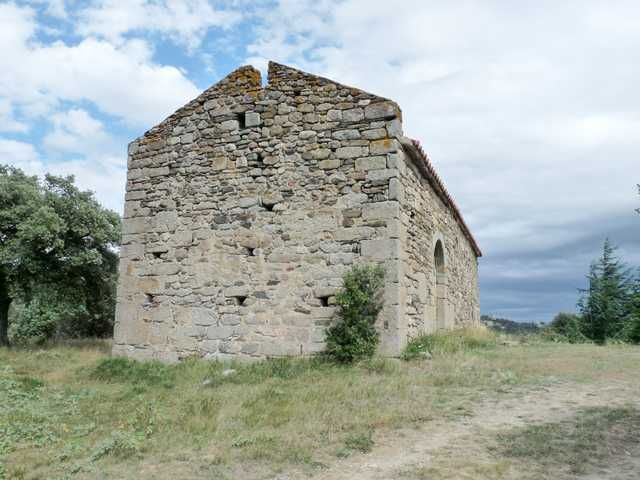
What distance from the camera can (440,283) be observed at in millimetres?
12656

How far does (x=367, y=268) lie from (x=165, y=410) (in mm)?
3760

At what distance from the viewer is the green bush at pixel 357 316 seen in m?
8.29

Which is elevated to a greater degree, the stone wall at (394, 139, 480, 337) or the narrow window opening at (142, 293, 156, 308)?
the stone wall at (394, 139, 480, 337)

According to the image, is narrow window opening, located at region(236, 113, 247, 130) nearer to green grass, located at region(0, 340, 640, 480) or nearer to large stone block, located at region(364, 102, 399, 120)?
large stone block, located at region(364, 102, 399, 120)

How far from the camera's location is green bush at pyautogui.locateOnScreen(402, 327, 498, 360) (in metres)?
8.62

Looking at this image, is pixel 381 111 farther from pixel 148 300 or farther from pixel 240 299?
pixel 148 300

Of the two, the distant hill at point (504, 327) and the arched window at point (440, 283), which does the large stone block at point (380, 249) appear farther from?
the distant hill at point (504, 327)

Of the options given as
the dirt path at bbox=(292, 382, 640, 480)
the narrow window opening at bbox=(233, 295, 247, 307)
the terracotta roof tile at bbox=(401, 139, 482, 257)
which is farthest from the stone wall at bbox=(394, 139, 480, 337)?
the dirt path at bbox=(292, 382, 640, 480)

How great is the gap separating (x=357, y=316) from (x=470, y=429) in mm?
3426

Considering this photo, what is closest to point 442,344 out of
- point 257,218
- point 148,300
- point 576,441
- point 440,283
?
point 440,283

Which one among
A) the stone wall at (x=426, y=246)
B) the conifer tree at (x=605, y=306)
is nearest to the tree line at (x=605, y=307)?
the conifer tree at (x=605, y=306)

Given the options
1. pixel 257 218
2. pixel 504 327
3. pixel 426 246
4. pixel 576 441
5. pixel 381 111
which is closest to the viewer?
pixel 576 441

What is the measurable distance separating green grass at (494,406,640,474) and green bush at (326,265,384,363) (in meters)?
3.45

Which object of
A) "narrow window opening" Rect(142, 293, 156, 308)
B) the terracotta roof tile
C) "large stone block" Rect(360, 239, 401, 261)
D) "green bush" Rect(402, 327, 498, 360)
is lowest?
"green bush" Rect(402, 327, 498, 360)
